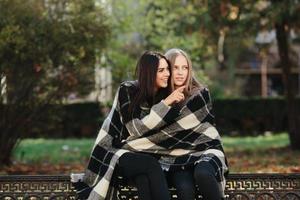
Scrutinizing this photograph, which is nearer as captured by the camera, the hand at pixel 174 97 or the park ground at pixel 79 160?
the hand at pixel 174 97

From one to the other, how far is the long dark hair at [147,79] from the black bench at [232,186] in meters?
0.80

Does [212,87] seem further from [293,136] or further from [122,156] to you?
[122,156]

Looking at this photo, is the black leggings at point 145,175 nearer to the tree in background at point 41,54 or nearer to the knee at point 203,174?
the knee at point 203,174

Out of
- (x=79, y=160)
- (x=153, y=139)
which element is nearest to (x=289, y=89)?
(x=79, y=160)

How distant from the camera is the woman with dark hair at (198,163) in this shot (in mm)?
4422

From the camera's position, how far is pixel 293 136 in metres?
11.8

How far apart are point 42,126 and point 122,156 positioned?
19.4 ft

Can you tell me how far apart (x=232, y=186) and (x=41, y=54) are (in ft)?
13.6

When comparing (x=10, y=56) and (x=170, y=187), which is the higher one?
(x=10, y=56)

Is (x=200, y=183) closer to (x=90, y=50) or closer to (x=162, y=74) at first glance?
(x=162, y=74)

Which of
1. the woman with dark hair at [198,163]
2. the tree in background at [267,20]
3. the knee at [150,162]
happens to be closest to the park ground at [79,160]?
the tree in background at [267,20]

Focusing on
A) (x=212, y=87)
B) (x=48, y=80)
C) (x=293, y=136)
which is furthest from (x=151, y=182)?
(x=212, y=87)

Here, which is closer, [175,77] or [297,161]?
[175,77]

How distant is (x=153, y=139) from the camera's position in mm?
4754
